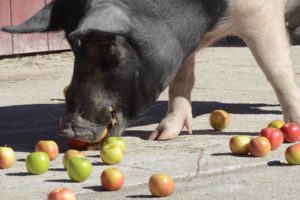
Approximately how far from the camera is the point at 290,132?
5.33 m

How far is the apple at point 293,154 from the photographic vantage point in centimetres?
473

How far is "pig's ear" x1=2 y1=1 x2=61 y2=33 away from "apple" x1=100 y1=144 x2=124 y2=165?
2.39 ft

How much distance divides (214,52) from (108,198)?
735 centimetres

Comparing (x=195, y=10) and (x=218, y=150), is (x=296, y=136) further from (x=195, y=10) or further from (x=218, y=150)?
(x=195, y=10)

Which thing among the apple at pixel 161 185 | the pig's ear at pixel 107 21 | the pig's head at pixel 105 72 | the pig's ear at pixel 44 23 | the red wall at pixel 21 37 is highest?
the pig's ear at pixel 107 21

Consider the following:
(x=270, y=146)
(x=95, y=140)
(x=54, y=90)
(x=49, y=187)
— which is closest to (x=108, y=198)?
(x=49, y=187)

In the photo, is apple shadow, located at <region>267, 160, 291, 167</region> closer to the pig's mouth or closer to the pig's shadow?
the pig's mouth

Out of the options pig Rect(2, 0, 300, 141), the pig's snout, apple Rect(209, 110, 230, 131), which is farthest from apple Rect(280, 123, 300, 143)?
the pig's snout

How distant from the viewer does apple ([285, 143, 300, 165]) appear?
473cm

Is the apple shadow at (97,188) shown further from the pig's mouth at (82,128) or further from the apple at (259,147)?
the apple at (259,147)

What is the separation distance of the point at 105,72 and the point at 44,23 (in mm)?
481

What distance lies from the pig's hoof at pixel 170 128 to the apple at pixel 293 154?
3.54 ft

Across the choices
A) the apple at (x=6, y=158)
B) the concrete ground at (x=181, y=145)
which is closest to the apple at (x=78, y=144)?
the concrete ground at (x=181, y=145)

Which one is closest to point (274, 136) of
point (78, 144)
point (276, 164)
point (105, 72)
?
point (276, 164)
